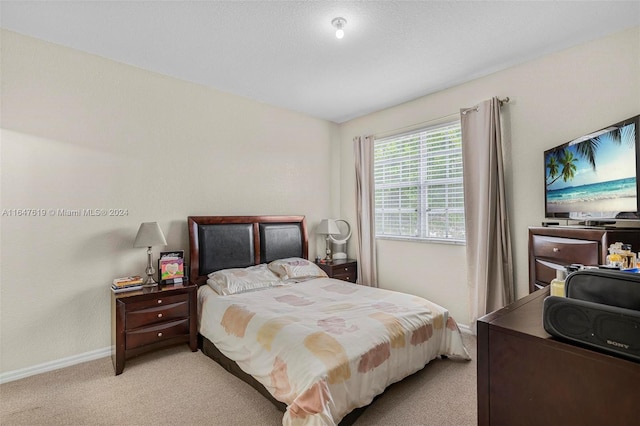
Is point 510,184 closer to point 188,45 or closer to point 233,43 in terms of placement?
point 233,43

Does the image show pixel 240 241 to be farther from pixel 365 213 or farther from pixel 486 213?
pixel 486 213

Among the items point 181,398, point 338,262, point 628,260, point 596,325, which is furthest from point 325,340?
point 338,262

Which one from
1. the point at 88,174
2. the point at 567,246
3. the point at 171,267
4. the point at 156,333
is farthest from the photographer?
the point at 171,267

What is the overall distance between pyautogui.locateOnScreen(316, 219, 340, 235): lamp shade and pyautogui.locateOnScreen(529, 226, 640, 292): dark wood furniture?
2.39m

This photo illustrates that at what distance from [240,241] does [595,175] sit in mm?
3215

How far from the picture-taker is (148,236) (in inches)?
112

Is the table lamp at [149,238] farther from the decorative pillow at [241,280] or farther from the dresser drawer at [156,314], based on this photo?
the decorative pillow at [241,280]

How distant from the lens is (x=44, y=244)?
260 cm

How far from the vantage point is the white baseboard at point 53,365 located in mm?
2420

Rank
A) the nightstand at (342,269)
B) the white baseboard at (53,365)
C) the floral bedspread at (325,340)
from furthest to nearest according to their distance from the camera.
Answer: the nightstand at (342,269) → the white baseboard at (53,365) → the floral bedspread at (325,340)

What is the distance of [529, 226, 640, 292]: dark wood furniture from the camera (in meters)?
1.75

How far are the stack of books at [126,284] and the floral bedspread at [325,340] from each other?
57cm

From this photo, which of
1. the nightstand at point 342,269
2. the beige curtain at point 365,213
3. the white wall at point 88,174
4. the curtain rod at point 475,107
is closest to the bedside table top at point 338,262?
the nightstand at point 342,269

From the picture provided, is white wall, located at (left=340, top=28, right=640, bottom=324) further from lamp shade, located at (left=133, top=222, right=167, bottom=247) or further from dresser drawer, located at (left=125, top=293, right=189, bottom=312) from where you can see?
lamp shade, located at (left=133, top=222, right=167, bottom=247)
